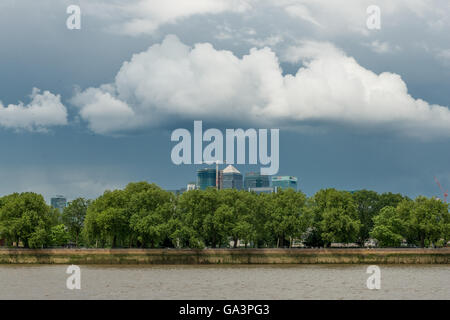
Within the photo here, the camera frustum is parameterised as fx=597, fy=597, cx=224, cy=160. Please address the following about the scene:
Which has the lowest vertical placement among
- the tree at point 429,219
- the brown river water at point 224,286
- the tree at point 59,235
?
the brown river water at point 224,286

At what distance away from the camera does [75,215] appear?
13225 centimetres

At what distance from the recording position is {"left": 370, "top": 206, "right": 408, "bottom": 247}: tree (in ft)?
386

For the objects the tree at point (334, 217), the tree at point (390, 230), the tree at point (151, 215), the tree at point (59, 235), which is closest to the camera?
the tree at point (151, 215)

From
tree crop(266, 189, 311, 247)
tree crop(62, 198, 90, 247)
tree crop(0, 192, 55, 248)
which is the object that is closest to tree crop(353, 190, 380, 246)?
tree crop(266, 189, 311, 247)

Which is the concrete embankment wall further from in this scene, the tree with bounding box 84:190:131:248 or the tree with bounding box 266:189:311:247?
the tree with bounding box 266:189:311:247

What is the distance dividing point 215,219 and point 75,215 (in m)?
41.0

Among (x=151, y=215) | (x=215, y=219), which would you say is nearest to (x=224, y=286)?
(x=215, y=219)

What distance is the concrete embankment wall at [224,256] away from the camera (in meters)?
105

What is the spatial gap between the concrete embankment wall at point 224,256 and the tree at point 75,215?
26.3m

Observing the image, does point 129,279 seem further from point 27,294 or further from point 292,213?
point 292,213

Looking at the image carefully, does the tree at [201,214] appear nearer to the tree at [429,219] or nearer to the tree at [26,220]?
the tree at [26,220]

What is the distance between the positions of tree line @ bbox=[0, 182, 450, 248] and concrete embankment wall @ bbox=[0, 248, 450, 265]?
2.58 metres

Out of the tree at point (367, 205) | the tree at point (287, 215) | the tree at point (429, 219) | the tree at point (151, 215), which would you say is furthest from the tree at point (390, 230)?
the tree at point (151, 215)
